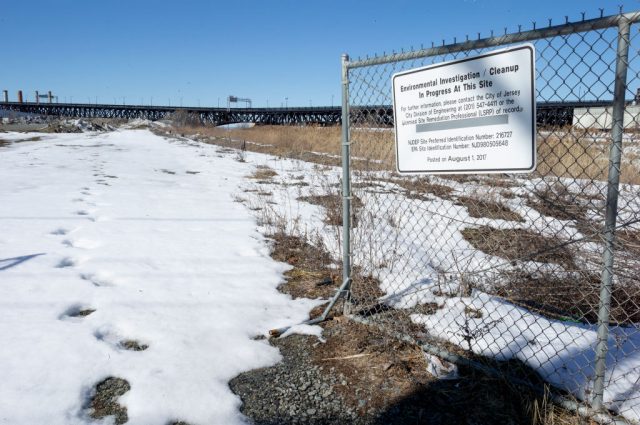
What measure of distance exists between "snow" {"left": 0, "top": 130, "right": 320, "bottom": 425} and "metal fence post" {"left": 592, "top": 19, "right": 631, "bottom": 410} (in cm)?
190

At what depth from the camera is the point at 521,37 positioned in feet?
6.95

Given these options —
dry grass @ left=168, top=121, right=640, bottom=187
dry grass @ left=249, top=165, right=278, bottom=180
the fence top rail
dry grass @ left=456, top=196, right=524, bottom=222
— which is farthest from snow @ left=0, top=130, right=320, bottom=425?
dry grass @ left=249, top=165, right=278, bottom=180

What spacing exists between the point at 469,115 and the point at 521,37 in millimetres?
465

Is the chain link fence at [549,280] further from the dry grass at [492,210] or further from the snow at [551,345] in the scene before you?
the dry grass at [492,210]

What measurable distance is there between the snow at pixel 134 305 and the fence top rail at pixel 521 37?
2205 mm

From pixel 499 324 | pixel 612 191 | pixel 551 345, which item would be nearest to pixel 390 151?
pixel 499 324

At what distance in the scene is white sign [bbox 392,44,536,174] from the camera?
6.96 ft

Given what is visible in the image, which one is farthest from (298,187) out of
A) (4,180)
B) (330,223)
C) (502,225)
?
(4,180)

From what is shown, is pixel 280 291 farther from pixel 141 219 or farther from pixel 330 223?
pixel 141 219

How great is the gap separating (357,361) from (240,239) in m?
2.99

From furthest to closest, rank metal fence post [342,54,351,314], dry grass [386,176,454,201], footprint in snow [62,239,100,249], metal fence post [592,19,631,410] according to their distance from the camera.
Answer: dry grass [386,176,454,201]
footprint in snow [62,239,100,249]
metal fence post [342,54,351,314]
metal fence post [592,19,631,410]

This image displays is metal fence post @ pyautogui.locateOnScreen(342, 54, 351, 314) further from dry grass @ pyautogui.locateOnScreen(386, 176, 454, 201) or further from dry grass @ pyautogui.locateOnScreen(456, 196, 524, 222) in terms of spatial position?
dry grass @ pyautogui.locateOnScreen(386, 176, 454, 201)

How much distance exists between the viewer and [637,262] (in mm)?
3273

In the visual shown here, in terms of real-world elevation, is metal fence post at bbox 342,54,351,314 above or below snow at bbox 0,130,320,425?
above
